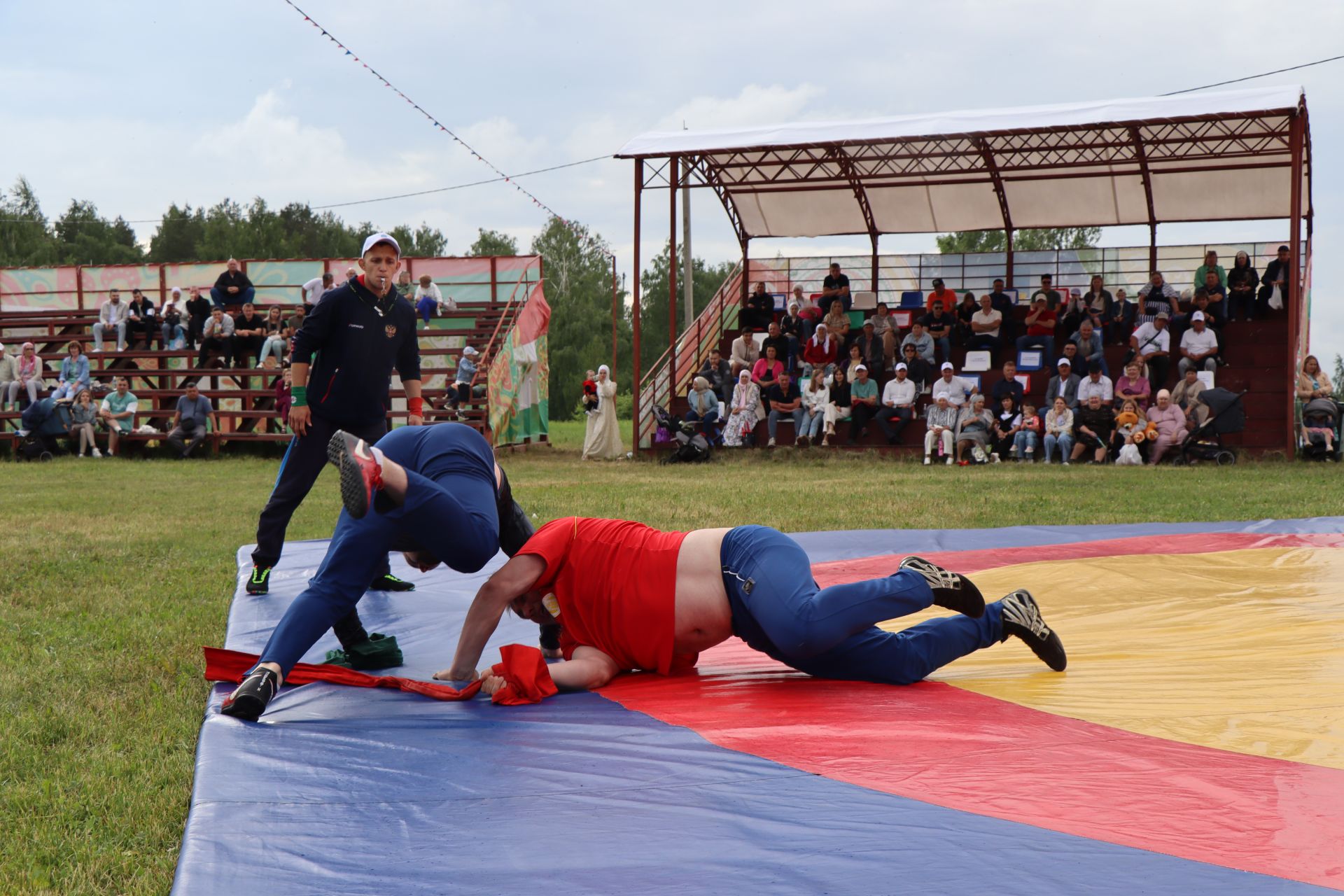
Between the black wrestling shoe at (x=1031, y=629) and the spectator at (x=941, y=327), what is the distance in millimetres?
12692

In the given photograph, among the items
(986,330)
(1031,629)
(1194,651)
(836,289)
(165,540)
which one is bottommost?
(165,540)

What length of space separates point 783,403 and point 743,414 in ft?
1.91

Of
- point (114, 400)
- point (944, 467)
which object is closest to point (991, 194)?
point (944, 467)

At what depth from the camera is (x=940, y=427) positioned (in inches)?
563

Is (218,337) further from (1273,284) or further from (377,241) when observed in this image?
(1273,284)

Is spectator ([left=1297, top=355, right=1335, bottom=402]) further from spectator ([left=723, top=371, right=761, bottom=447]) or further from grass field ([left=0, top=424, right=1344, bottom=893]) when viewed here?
spectator ([left=723, top=371, right=761, bottom=447])

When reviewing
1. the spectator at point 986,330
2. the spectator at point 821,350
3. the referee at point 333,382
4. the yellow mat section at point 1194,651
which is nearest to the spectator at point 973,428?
the spectator at point 986,330

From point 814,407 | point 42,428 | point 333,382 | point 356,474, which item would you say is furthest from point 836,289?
point 356,474

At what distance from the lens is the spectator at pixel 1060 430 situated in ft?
43.7

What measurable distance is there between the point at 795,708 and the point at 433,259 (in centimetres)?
1954

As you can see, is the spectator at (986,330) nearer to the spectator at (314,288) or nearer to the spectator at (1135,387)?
the spectator at (1135,387)

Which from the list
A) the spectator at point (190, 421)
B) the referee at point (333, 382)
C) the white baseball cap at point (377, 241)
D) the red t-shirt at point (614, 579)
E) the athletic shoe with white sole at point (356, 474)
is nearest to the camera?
the athletic shoe with white sole at point (356, 474)

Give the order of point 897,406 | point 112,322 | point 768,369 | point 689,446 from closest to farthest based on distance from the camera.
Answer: point 689,446 < point 897,406 < point 768,369 < point 112,322

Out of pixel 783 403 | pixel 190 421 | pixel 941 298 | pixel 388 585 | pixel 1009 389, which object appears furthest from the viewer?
pixel 941 298
